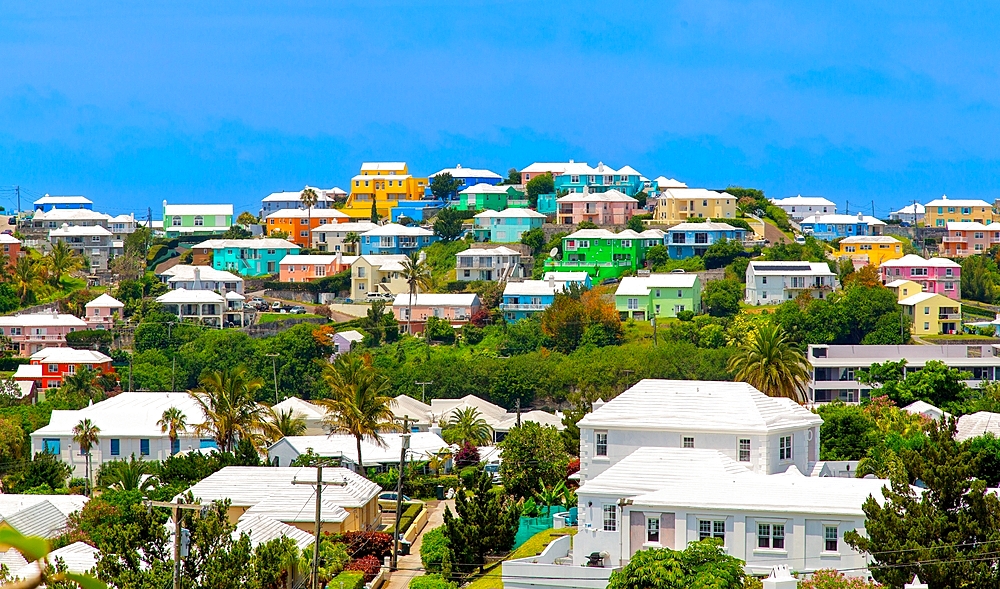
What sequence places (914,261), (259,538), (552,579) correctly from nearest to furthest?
(552,579), (259,538), (914,261)

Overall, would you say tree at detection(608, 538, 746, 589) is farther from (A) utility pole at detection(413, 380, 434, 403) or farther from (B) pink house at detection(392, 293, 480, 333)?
(B) pink house at detection(392, 293, 480, 333)

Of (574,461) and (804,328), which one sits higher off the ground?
(804,328)

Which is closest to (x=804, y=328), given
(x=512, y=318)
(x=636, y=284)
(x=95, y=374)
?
(x=636, y=284)

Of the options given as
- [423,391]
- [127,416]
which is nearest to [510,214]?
[423,391]

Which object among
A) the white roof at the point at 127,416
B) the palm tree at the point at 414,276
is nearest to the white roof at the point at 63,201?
the palm tree at the point at 414,276

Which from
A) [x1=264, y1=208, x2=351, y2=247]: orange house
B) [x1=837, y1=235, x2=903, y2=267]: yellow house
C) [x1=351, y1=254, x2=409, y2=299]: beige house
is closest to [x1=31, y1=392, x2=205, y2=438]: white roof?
[x1=351, y1=254, x2=409, y2=299]: beige house

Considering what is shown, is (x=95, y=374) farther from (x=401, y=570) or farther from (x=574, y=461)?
(x=401, y=570)

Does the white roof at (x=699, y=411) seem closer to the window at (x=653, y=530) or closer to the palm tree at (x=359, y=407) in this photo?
the window at (x=653, y=530)
